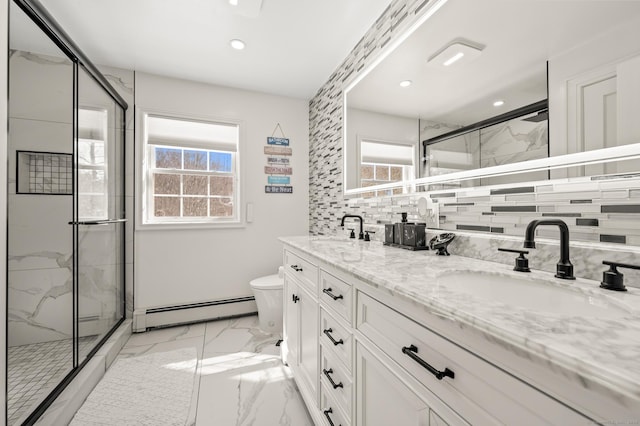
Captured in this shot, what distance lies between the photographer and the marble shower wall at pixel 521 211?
82cm

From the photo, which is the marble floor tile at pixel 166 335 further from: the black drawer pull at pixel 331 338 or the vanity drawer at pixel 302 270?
the black drawer pull at pixel 331 338

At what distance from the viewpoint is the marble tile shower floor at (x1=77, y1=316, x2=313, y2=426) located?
1.56 metres

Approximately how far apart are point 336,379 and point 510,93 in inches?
56.4

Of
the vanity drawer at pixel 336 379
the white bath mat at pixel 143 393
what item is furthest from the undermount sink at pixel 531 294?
the white bath mat at pixel 143 393

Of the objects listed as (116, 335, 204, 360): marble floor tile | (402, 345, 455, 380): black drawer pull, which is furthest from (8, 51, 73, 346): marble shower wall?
(402, 345, 455, 380): black drawer pull

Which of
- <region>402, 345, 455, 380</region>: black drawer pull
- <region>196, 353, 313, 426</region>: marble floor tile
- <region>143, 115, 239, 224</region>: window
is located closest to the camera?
<region>402, 345, 455, 380</region>: black drawer pull

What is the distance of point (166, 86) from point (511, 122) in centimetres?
298

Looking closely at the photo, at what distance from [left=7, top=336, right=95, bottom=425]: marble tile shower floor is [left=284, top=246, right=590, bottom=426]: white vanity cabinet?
1.36m

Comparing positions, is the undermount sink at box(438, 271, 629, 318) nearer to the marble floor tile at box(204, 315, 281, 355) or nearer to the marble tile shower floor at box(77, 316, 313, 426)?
the marble tile shower floor at box(77, 316, 313, 426)

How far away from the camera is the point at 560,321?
0.51 meters

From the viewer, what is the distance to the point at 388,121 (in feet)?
6.20

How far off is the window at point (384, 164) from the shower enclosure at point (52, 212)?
1988mm

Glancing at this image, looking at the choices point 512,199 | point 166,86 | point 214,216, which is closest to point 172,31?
point 166,86

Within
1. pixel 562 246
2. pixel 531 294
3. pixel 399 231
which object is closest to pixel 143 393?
pixel 399 231
